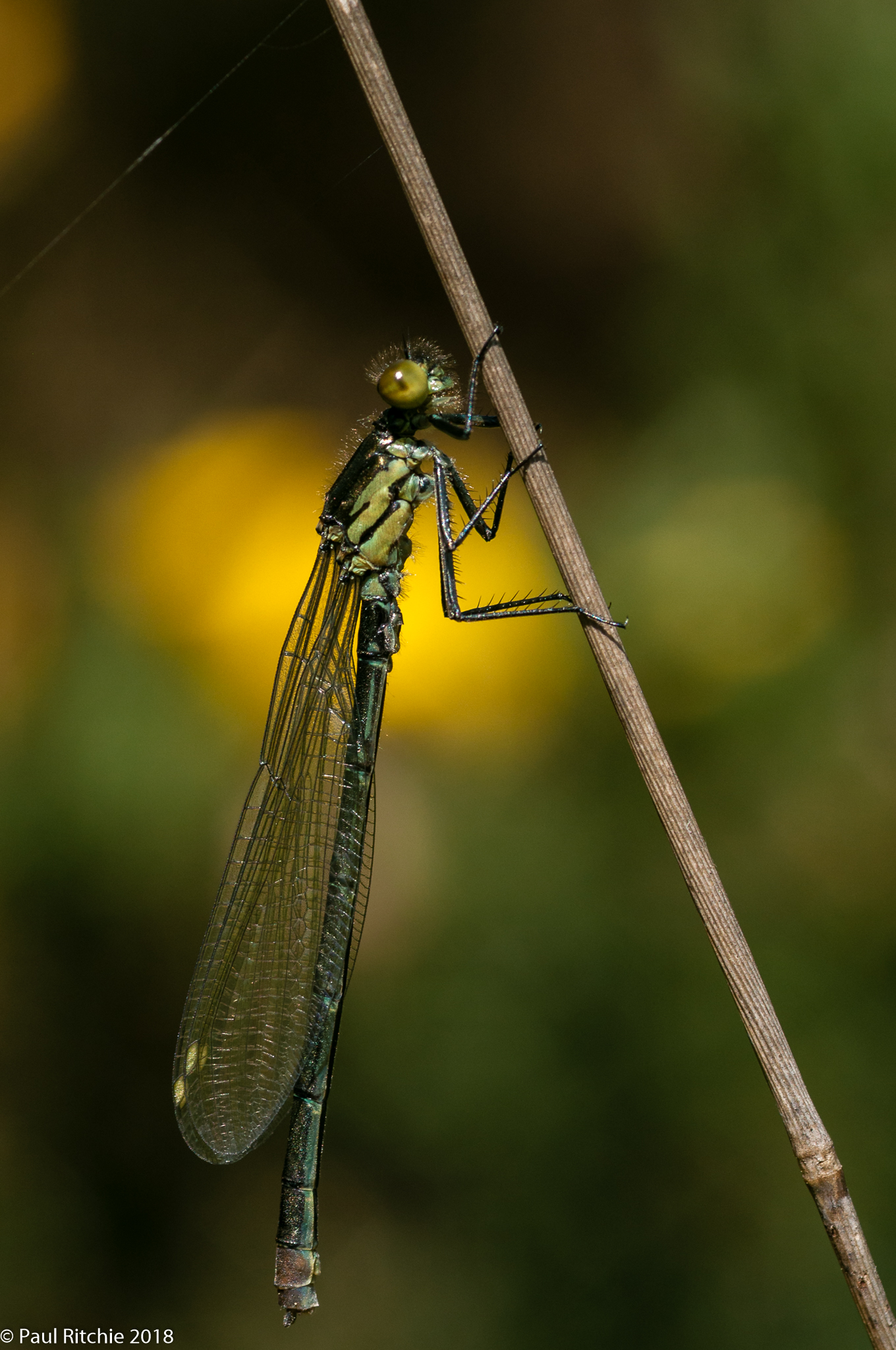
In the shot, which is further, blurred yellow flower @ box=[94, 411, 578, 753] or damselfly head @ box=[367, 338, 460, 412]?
blurred yellow flower @ box=[94, 411, 578, 753]

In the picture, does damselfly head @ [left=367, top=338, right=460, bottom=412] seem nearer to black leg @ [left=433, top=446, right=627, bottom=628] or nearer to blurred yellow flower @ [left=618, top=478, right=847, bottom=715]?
black leg @ [left=433, top=446, right=627, bottom=628]

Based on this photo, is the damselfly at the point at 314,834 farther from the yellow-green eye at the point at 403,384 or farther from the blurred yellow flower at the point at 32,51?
the blurred yellow flower at the point at 32,51


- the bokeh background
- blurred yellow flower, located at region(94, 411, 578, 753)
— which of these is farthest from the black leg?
the bokeh background

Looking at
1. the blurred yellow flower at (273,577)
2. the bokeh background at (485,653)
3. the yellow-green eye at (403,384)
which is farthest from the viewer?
the blurred yellow flower at (273,577)

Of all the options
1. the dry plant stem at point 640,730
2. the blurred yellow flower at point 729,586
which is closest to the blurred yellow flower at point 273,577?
the blurred yellow flower at point 729,586

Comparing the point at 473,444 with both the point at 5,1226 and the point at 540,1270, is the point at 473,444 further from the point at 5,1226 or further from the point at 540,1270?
the point at 5,1226
